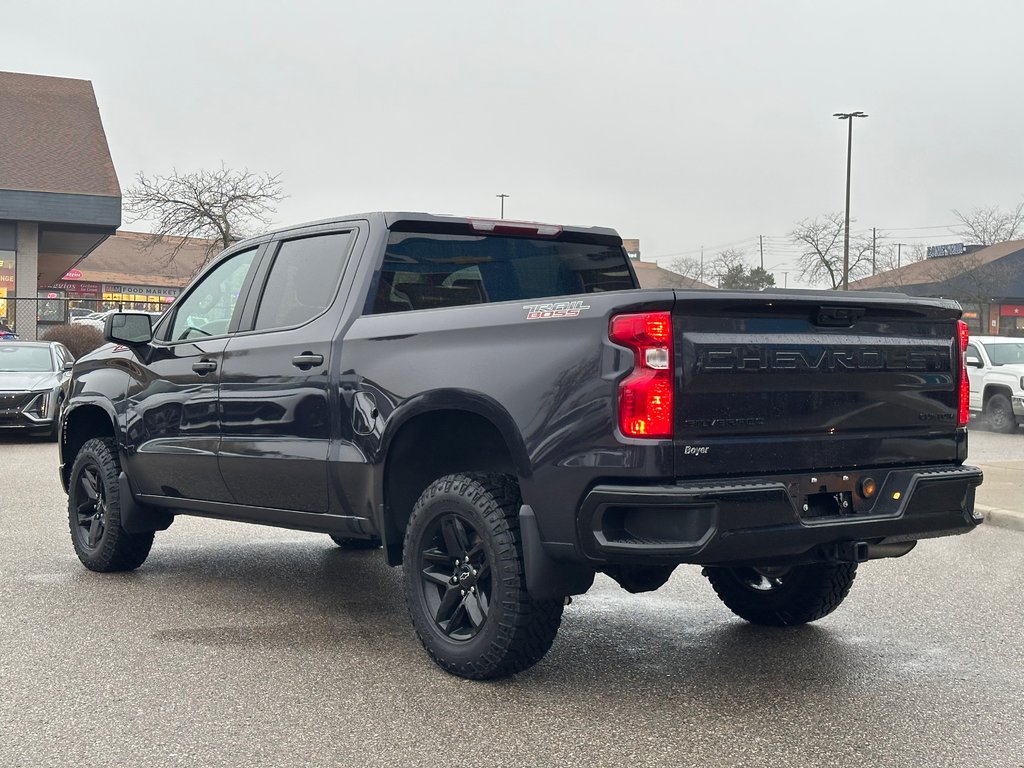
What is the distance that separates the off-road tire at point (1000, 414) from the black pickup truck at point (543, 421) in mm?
16298

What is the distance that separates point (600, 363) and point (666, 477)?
1.54 feet

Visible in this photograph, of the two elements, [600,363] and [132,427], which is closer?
[600,363]

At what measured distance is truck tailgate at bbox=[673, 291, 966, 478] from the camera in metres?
4.51

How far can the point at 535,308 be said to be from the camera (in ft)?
15.9

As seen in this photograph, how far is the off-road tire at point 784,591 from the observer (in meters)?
5.96

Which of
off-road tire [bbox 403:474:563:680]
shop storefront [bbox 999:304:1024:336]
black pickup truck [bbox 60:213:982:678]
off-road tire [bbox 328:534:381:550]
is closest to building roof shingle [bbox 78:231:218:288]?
shop storefront [bbox 999:304:1024:336]

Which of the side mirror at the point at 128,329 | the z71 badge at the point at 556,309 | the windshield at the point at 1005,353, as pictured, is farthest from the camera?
the windshield at the point at 1005,353

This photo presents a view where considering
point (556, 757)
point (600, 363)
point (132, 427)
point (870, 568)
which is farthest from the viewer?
point (870, 568)

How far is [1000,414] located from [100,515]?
17481 millimetres

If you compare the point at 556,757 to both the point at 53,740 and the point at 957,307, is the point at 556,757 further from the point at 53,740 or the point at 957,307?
the point at 957,307

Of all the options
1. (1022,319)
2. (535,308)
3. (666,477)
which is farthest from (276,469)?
(1022,319)

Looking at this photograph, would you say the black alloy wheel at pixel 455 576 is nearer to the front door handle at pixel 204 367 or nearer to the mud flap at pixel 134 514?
the front door handle at pixel 204 367

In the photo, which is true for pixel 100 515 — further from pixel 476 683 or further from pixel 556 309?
pixel 556 309

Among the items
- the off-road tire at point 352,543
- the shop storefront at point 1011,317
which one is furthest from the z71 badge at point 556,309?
the shop storefront at point 1011,317
